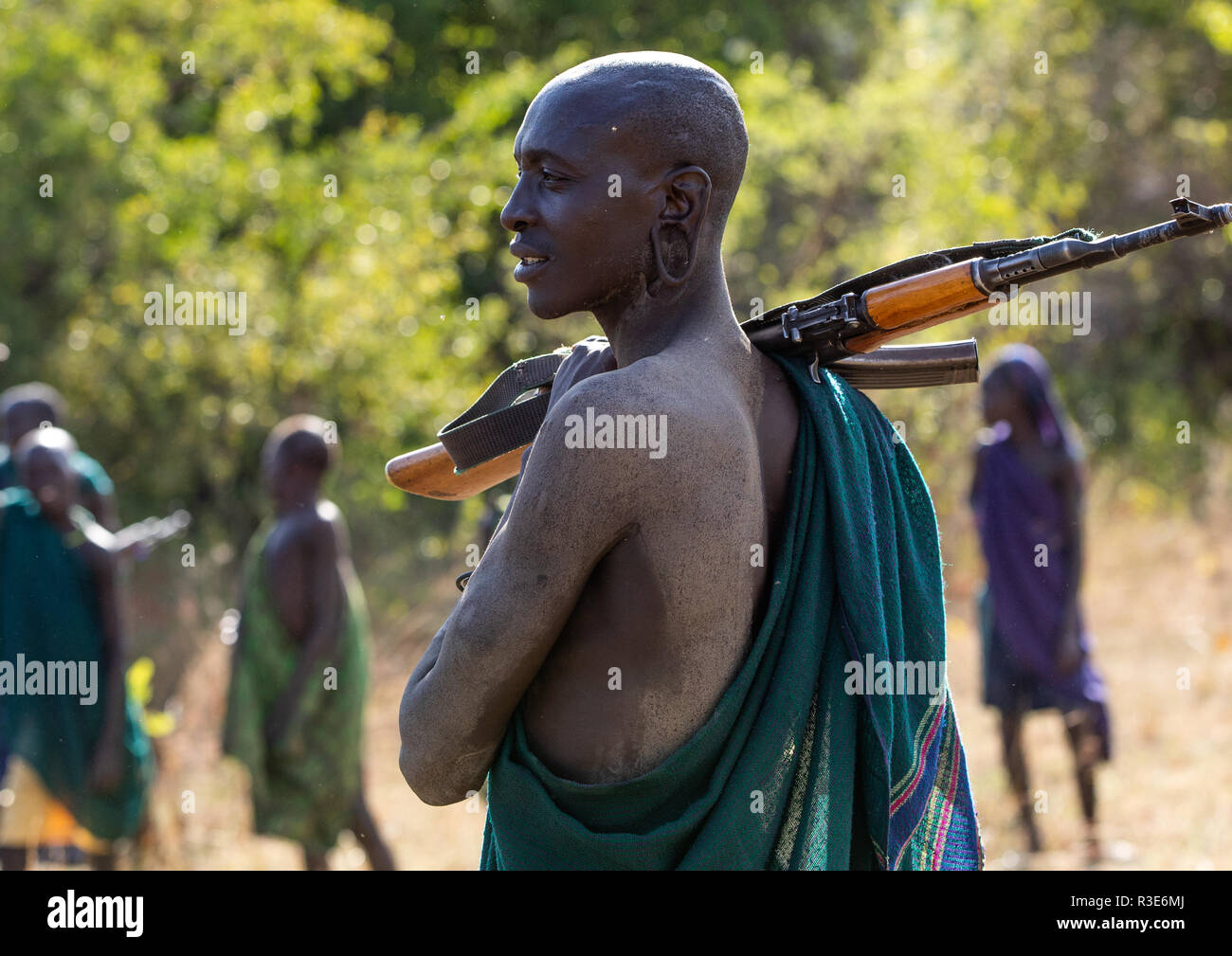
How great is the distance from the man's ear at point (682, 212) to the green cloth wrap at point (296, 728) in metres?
4.48

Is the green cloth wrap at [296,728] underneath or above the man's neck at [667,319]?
underneath

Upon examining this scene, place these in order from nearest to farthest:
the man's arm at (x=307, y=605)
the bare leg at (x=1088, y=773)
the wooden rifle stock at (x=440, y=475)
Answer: the wooden rifle stock at (x=440, y=475) → the man's arm at (x=307, y=605) → the bare leg at (x=1088, y=773)

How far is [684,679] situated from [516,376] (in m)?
0.69

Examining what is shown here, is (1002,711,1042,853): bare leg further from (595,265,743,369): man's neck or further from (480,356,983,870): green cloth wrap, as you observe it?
(595,265,743,369): man's neck

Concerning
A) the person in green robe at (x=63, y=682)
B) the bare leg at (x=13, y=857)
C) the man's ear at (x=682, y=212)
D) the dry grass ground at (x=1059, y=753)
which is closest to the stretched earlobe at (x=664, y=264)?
the man's ear at (x=682, y=212)

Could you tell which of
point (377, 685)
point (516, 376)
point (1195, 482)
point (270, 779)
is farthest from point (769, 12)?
point (516, 376)

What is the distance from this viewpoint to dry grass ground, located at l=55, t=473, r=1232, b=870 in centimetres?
686

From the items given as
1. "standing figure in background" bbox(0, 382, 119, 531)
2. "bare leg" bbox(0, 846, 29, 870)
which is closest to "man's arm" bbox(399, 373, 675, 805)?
"bare leg" bbox(0, 846, 29, 870)

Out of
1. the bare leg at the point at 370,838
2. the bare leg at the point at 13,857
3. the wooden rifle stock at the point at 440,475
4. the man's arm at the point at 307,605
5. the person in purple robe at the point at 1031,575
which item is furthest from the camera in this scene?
the person in purple robe at the point at 1031,575

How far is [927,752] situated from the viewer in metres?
2.31

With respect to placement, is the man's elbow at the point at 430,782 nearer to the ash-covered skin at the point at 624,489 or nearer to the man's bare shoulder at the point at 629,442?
the ash-covered skin at the point at 624,489

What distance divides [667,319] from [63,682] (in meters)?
4.91

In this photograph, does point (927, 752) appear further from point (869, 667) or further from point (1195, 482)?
point (1195, 482)

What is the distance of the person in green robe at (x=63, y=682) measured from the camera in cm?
634
